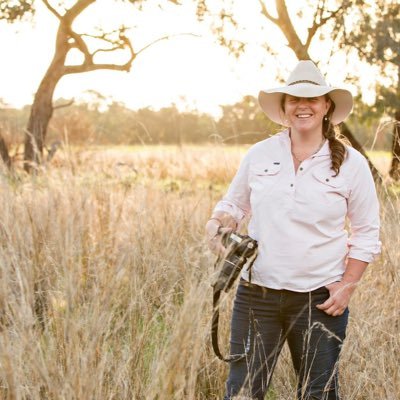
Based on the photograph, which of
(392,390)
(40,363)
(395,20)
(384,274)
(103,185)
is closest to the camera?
(40,363)

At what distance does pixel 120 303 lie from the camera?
3.63 meters

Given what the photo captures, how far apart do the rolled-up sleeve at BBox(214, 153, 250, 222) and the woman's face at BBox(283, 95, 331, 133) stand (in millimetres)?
258

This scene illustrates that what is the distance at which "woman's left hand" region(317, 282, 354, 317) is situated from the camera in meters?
2.50

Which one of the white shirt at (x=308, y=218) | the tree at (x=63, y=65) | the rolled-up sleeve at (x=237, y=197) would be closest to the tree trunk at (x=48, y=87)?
the tree at (x=63, y=65)

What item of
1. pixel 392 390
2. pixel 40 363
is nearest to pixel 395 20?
pixel 392 390

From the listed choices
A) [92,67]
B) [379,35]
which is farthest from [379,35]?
Result: [92,67]

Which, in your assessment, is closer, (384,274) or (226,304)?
(226,304)

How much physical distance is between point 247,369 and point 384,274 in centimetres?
190

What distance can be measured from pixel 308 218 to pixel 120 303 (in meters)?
1.44

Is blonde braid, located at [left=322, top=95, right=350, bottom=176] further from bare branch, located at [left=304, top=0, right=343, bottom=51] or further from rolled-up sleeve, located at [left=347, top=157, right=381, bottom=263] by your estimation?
bare branch, located at [left=304, top=0, right=343, bottom=51]

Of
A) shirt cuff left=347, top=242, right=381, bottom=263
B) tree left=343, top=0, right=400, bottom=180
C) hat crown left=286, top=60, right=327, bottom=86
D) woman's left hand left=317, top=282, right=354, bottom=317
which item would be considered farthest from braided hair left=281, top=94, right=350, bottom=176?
tree left=343, top=0, right=400, bottom=180

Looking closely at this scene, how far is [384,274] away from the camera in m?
4.25

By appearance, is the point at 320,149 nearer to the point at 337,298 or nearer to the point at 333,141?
the point at 333,141

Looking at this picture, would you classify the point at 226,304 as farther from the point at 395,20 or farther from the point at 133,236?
the point at 395,20
